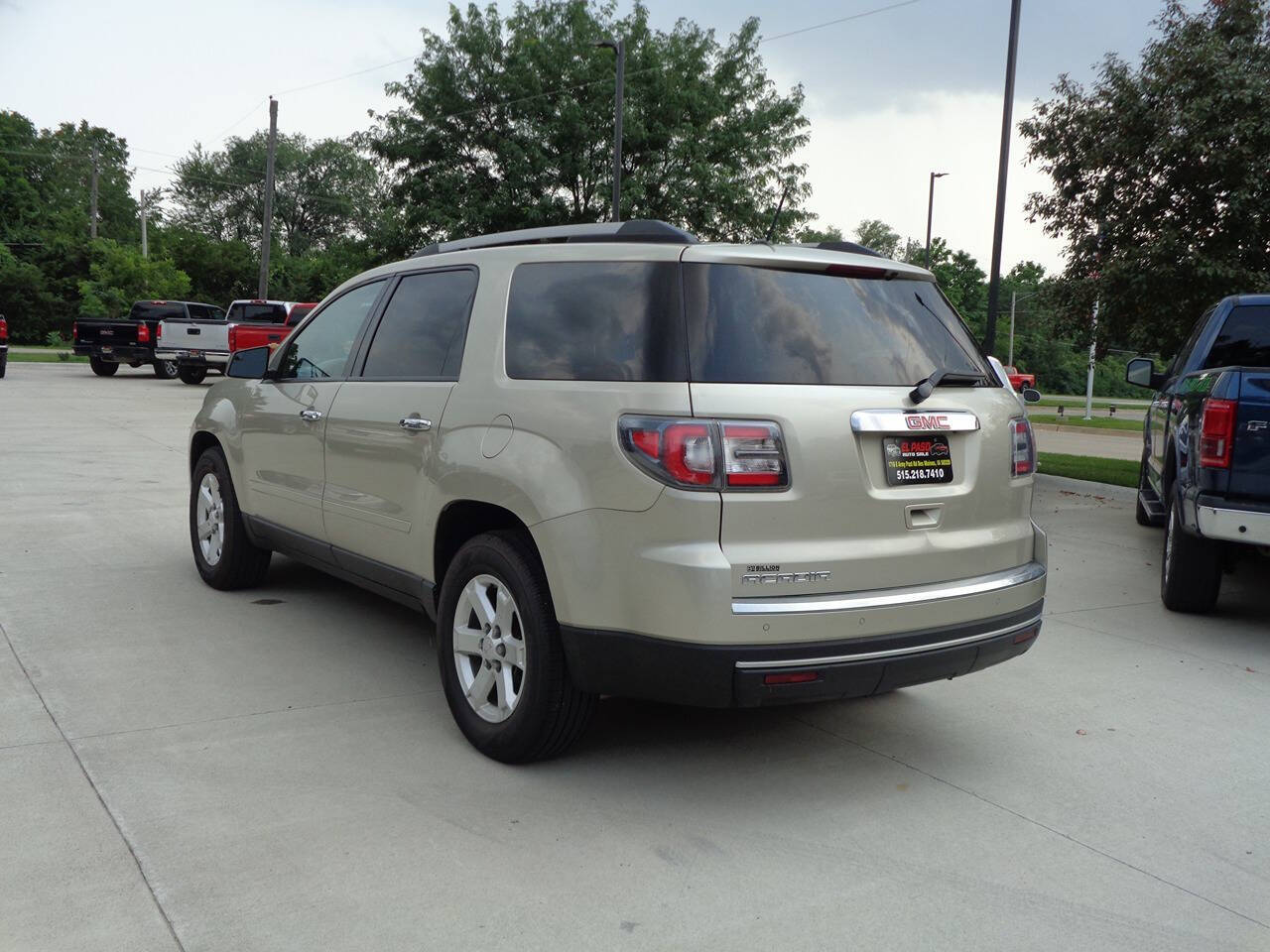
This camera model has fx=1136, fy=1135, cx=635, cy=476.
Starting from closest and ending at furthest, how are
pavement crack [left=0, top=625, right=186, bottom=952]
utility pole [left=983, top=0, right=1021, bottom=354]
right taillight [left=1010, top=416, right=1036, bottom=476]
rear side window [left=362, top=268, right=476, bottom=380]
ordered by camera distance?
pavement crack [left=0, top=625, right=186, bottom=952] < right taillight [left=1010, top=416, right=1036, bottom=476] < rear side window [left=362, top=268, right=476, bottom=380] < utility pole [left=983, top=0, right=1021, bottom=354]

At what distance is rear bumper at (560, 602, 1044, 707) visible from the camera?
135 inches

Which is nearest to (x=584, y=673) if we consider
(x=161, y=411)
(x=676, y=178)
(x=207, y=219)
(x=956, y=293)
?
(x=161, y=411)

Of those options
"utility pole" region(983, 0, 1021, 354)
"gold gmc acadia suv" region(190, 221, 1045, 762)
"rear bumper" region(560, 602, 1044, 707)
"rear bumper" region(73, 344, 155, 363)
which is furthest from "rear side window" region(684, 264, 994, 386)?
"rear bumper" region(73, 344, 155, 363)

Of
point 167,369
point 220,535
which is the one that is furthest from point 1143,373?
point 167,369

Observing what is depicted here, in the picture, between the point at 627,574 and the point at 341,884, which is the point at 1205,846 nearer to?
the point at 627,574

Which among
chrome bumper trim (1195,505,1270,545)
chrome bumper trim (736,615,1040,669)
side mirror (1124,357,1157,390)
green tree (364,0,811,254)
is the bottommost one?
chrome bumper trim (736,615,1040,669)

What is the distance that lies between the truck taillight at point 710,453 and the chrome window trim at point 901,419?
31cm

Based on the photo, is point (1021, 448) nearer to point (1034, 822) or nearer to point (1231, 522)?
point (1034, 822)

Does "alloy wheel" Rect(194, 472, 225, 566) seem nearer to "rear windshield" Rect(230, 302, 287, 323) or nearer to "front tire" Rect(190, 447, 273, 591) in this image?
"front tire" Rect(190, 447, 273, 591)

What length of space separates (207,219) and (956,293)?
5295 cm

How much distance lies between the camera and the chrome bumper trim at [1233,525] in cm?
577

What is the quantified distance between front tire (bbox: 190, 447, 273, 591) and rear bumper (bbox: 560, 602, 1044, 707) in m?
3.28

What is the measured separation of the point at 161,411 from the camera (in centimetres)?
1892

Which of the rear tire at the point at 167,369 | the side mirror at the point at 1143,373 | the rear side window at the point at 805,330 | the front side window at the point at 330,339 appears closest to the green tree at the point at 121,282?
the rear tire at the point at 167,369
